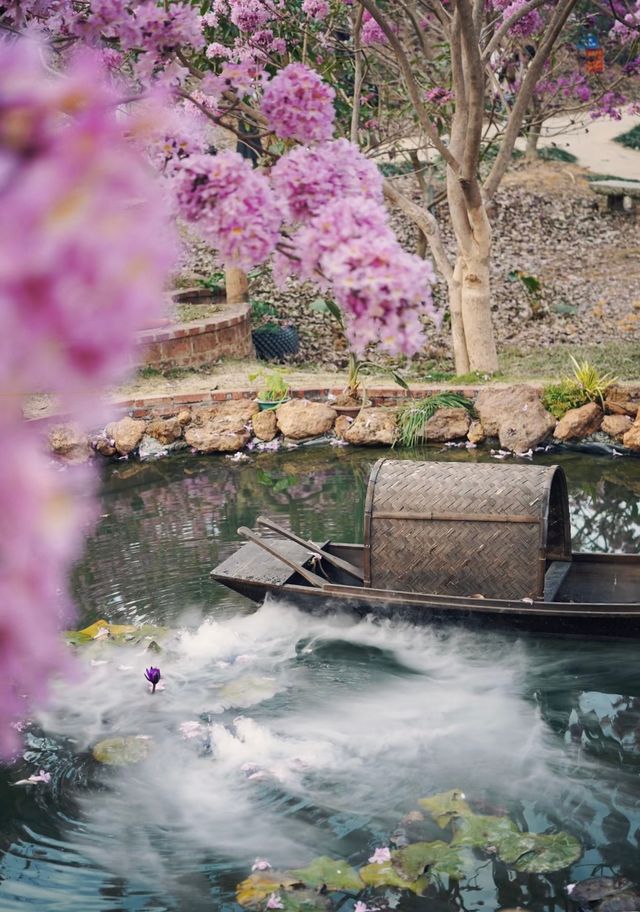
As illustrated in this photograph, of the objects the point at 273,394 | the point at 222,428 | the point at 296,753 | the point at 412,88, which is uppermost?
the point at 412,88

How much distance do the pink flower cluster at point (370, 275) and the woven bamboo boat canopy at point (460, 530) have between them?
3.57m

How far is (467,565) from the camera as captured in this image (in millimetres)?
5516

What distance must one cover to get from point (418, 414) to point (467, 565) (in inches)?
159

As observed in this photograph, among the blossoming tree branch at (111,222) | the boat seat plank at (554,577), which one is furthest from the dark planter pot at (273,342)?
the blossoming tree branch at (111,222)

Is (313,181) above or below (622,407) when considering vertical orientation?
above

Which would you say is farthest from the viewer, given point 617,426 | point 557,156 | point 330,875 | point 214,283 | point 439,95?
point 557,156

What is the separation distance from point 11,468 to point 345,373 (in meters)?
10.9

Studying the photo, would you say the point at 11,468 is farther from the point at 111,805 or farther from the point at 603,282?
the point at 603,282

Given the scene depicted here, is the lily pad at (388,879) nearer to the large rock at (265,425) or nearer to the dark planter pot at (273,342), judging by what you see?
the large rock at (265,425)

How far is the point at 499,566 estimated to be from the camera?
5.45 m

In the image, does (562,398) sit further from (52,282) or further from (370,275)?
(52,282)

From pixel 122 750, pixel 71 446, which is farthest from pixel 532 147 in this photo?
pixel 122 750

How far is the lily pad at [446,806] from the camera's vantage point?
4.14 metres

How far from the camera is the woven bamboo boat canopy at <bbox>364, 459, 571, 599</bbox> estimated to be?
5.41 meters
